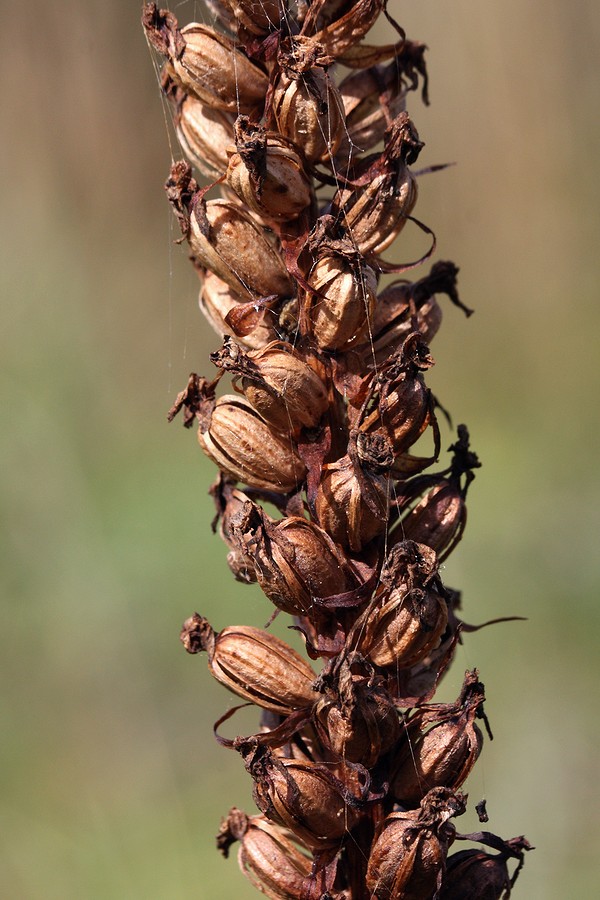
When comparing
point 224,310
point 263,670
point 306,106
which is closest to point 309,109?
point 306,106

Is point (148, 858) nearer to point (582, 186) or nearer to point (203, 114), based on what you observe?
point (203, 114)

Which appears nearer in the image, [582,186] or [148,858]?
[148,858]

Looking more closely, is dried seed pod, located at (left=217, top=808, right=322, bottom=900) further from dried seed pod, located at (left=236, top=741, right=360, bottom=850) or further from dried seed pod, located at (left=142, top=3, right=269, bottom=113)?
dried seed pod, located at (left=142, top=3, right=269, bottom=113)

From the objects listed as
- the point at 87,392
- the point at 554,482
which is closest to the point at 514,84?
the point at 554,482

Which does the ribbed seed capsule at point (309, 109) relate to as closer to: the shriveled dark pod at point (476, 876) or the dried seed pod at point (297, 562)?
the dried seed pod at point (297, 562)

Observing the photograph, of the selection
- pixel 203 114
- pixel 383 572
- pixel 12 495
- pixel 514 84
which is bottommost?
pixel 383 572

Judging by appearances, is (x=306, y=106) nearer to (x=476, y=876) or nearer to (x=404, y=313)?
(x=404, y=313)

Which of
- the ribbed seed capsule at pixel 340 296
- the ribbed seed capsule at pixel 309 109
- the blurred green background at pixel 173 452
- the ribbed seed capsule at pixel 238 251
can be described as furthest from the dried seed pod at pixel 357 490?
the blurred green background at pixel 173 452

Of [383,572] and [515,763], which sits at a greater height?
[515,763]
